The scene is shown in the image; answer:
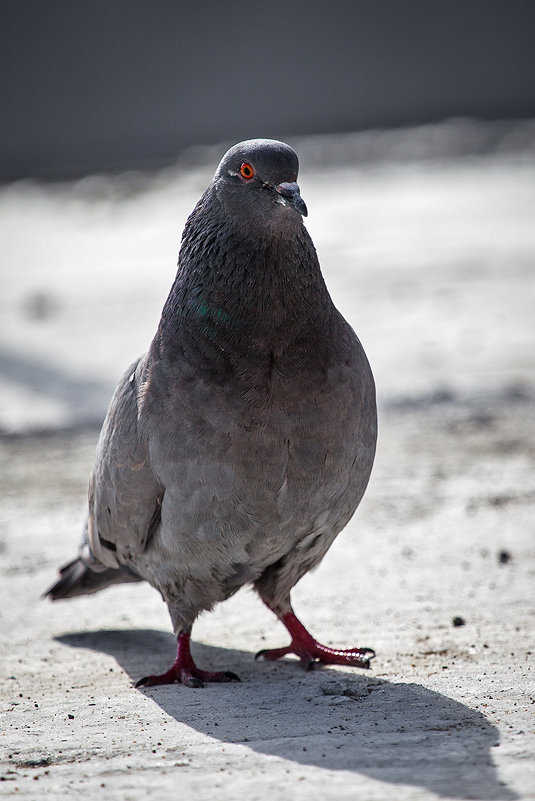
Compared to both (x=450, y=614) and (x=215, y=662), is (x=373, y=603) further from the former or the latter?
(x=215, y=662)

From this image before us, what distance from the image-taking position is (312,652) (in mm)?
4023

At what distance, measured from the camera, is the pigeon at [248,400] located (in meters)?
3.45

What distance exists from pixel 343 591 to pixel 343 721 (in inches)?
59.2

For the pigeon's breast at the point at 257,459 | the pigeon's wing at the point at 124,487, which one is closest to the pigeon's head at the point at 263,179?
the pigeon's breast at the point at 257,459

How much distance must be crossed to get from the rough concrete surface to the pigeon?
564mm

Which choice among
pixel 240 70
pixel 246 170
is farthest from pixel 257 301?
pixel 240 70

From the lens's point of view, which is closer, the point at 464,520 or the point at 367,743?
the point at 367,743

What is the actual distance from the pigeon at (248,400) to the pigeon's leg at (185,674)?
0.21ft

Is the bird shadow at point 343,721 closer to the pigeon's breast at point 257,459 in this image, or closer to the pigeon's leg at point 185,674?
the pigeon's leg at point 185,674

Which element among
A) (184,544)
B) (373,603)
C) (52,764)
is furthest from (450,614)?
(52,764)

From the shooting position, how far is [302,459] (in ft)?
11.4

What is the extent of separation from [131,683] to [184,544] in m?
0.68

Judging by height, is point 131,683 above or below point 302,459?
below

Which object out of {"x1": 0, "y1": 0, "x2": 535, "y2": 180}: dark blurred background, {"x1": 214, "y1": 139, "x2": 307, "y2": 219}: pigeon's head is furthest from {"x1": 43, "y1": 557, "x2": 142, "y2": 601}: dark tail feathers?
{"x1": 0, "y1": 0, "x2": 535, "y2": 180}: dark blurred background
